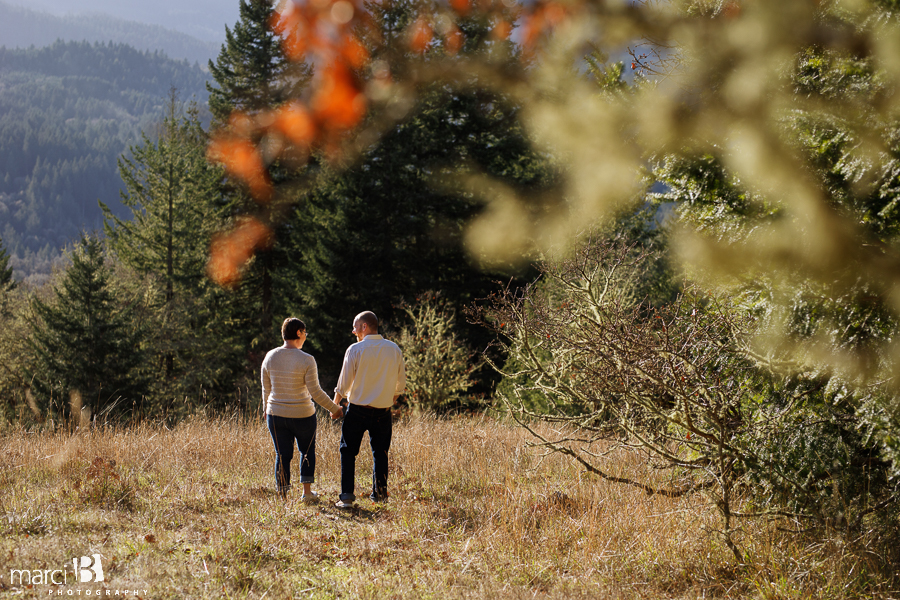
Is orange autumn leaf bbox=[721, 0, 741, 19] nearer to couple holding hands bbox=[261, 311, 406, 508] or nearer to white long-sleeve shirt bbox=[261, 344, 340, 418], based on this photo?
couple holding hands bbox=[261, 311, 406, 508]

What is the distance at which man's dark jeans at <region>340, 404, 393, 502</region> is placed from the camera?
16.0 feet

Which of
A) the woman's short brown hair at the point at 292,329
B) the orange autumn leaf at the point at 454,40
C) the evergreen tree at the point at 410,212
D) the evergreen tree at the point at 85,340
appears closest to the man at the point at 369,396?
the woman's short brown hair at the point at 292,329

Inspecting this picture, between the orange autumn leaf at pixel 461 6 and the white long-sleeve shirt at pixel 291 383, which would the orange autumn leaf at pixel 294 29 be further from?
the white long-sleeve shirt at pixel 291 383

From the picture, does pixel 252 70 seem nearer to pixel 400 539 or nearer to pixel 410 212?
pixel 410 212

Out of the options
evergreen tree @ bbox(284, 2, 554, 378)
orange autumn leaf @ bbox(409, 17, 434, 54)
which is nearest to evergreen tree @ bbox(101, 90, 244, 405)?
evergreen tree @ bbox(284, 2, 554, 378)

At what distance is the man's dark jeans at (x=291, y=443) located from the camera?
194 inches

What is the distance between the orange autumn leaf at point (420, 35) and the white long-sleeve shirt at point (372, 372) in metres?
21.4

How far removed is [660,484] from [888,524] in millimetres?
1697

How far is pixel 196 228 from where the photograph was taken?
928 inches

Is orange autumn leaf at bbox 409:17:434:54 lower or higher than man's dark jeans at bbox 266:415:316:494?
higher

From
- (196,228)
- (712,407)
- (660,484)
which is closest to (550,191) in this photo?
(196,228)

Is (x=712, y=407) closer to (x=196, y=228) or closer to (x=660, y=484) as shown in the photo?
(x=660, y=484)

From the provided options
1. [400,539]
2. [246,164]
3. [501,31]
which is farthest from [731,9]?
[246,164]

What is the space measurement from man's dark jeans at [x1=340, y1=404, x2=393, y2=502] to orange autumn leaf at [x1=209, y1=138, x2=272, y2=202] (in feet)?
69.8
